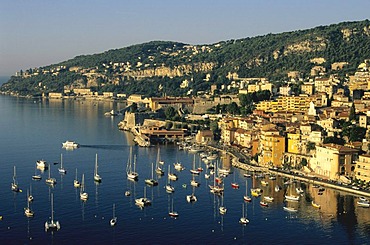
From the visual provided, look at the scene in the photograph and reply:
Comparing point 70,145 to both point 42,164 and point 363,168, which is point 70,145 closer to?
point 42,164

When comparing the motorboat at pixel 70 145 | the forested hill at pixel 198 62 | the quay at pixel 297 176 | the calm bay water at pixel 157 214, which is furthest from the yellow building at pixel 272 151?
the forested hill at pixel 198 62

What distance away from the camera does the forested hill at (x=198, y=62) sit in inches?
1912

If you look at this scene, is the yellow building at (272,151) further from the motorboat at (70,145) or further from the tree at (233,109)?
the tree at (233,109)

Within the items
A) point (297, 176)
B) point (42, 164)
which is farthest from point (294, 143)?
point (42, 164)

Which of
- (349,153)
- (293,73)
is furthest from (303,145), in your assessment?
(293,73)

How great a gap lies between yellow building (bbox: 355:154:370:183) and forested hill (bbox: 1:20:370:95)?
22.7m

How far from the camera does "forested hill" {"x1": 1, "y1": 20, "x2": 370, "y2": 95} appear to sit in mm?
48562

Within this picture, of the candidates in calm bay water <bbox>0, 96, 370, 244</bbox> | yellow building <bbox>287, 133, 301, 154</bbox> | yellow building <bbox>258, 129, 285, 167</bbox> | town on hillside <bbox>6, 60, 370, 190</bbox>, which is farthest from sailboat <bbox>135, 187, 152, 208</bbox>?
yellow building <bbox>287, 133, 301, 154</bbox>

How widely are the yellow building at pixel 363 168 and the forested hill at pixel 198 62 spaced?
74.5 feet

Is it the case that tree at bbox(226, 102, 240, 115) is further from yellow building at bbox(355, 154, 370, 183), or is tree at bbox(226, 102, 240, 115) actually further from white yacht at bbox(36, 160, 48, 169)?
yellow building at bbox(355, 154, 370, 183)

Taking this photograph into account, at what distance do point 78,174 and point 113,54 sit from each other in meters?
67.8

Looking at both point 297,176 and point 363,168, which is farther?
point 297,176

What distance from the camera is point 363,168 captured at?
18.6m

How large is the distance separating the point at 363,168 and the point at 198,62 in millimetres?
48763
